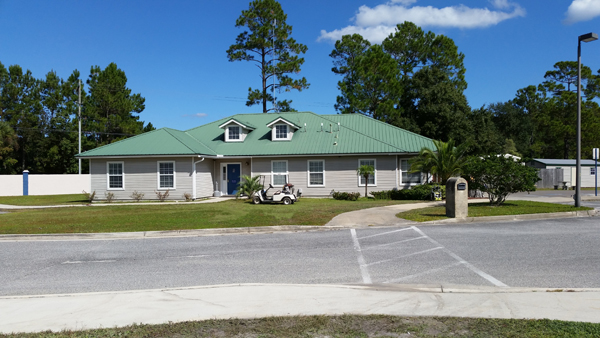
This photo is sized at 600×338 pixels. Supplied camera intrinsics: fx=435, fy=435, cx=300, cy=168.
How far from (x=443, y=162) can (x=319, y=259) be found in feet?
56.0

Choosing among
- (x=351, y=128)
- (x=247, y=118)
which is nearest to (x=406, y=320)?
(x=351, y=128)

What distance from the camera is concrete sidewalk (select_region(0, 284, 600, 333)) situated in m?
5.43

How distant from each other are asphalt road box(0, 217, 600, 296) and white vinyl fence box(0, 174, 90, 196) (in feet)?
94.0

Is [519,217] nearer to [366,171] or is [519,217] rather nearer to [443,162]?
[443,162]

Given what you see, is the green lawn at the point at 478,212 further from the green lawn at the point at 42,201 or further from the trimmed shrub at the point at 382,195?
the green lawn at the point at 42,201

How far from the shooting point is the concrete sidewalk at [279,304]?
5.43 m

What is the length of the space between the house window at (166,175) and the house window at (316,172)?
8.45m

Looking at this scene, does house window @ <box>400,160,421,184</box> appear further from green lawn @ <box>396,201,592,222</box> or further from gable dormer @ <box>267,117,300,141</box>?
green lawn @ <box>396,201,592,222</box>

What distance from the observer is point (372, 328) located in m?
4.96

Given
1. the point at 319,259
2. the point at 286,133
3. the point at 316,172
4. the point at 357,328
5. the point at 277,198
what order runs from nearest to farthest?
the point at 357,328
the point at 319,259
the point at 277,198
the point at 316,172
the point at 286,133

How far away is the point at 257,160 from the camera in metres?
28.4

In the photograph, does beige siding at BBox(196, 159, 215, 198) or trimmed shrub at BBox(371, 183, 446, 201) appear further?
beige siding at BBox(196, 159, 215, 198)

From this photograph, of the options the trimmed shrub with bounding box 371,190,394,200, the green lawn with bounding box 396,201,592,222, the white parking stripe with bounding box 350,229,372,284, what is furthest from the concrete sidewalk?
the trimmed shrub with bounding box 371,190,394,200

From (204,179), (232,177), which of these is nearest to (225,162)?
(232,177)
